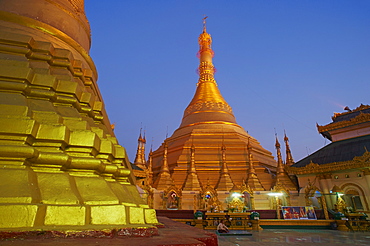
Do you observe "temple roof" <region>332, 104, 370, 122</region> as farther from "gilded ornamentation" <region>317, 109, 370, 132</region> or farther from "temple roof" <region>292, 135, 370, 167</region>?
"temple roof" <region>292, 135, 370, 167</region>

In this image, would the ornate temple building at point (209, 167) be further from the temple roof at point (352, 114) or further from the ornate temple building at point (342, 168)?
the temple roof at point (352, 114)

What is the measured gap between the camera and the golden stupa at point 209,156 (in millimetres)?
15372

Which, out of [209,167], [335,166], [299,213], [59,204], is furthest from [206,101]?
[59,204]

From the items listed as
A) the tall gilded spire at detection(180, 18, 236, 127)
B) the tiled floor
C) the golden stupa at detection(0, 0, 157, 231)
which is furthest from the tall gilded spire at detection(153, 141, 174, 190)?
→ the golden stupa at detection(0, 0, 157, 231)

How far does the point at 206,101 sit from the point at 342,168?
12153 mm

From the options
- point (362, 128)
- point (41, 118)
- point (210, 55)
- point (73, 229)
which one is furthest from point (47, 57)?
point (210, 55)

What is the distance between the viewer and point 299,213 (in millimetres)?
11016

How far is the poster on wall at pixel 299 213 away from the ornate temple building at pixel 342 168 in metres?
0.91

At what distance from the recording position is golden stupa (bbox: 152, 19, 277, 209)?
15.4 meters

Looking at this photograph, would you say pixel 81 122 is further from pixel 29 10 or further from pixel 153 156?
pixel 153 156

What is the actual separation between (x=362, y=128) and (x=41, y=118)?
57.8ft

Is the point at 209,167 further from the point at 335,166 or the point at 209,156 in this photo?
the point at 335,166

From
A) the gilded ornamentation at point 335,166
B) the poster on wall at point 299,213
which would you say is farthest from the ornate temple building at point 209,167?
the poster on wall at point 299,213

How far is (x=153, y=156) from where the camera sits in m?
20.5
